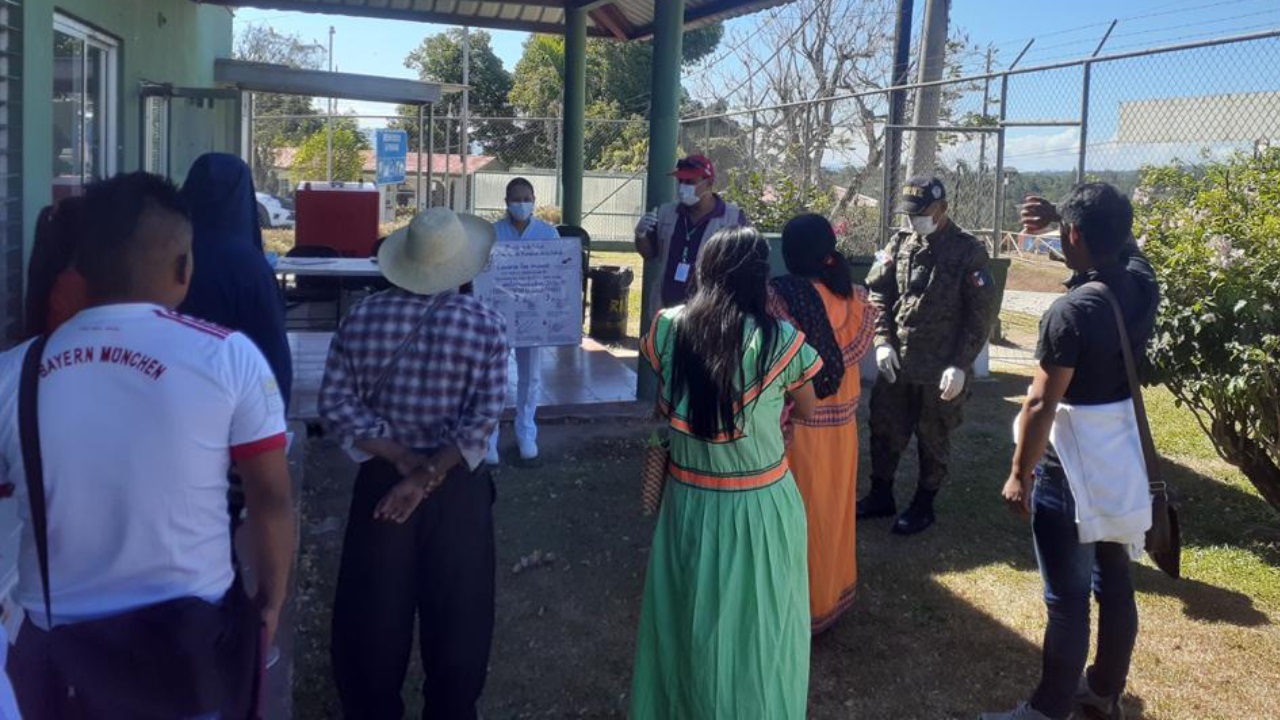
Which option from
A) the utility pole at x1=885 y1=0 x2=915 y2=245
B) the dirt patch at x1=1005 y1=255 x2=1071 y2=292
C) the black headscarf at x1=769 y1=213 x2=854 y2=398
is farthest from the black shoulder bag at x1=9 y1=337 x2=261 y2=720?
the dirt patch at x1=1005 y1=255 x2=1071 y2=292

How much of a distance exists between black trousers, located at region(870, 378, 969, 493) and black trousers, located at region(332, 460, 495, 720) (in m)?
2.96

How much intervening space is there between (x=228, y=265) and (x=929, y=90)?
973cm

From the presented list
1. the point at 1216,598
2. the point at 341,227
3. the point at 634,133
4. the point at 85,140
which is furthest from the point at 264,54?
the point at 1216,598

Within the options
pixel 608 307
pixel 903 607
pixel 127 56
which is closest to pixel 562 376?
pixel 608 307

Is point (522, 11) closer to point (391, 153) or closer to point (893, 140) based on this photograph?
point (893, 140)

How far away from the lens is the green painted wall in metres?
5.91

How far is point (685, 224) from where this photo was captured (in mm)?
6539

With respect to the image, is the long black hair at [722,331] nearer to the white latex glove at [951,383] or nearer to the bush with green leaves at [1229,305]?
the white latex glove at [951,383]

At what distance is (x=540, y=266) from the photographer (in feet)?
24.0

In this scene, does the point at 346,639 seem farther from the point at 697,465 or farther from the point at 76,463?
the point at 76,463

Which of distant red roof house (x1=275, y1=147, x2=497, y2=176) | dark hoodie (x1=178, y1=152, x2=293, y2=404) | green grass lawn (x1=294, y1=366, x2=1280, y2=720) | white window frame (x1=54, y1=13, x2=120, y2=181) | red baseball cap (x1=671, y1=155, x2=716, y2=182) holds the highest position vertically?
distant red roof house (x1=275, y1=147, x2=497, y2=176)

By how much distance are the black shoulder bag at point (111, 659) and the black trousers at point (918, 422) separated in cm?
414

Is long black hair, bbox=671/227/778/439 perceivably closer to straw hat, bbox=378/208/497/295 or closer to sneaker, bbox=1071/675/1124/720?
straw hat, bbox=378/208/497/295

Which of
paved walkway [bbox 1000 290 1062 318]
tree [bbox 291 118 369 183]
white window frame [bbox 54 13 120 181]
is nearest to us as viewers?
white window frame [bbox 54 13 120 181]
